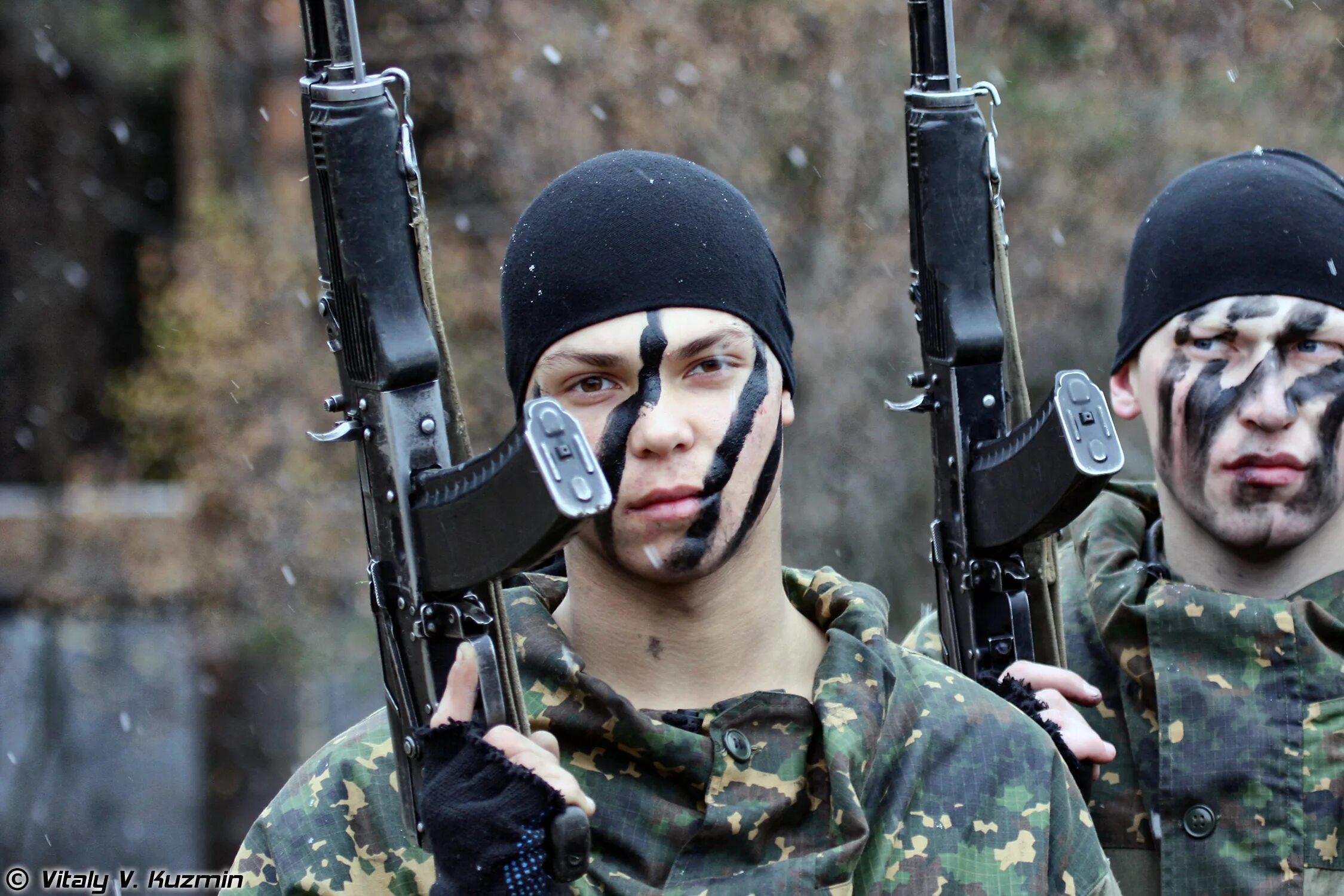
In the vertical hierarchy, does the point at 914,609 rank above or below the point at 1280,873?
below

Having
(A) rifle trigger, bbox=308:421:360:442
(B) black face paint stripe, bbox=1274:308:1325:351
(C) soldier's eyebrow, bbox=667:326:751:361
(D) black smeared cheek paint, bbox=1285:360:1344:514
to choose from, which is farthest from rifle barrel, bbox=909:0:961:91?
(A) rifle trigger, bbox=308:421:360:442

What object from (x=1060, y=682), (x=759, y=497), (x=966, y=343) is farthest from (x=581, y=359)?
(x=1060, y=682)

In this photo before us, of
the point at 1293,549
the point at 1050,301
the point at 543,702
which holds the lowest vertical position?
the point at 1050,301

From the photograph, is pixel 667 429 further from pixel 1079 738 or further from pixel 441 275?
pixel 441 275

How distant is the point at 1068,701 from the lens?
3.80 m

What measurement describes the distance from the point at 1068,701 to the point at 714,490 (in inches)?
46.0

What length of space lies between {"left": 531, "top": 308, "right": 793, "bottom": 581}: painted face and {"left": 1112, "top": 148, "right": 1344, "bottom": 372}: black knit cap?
1363mm

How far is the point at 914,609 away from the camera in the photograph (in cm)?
986

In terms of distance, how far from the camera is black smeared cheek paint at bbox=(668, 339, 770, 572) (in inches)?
119

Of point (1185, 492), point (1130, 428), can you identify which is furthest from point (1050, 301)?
point (1185, 492)

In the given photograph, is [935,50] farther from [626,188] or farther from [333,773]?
[333,773]

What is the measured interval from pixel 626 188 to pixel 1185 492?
1.56 meters

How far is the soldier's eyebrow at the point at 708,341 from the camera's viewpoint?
9.91 feet

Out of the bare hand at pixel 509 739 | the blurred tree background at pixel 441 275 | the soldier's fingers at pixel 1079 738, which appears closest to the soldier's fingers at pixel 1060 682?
the soldier's fingers at pixel 1079 738
